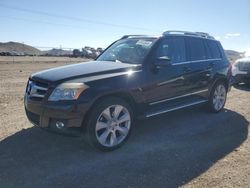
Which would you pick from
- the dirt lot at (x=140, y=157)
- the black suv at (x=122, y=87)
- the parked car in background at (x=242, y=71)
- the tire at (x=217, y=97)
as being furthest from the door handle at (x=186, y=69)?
the parked car in background at (x=242, y=71)

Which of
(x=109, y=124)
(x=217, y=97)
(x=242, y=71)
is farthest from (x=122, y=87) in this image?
(x=242, y=71)

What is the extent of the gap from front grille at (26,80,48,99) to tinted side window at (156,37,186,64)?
2146 mm

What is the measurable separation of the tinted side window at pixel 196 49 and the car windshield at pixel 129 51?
1114mm

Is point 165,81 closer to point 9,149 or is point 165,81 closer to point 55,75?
point 55,75

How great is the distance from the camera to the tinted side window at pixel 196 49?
6250 mm

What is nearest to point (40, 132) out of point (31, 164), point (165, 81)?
point (31, 164)

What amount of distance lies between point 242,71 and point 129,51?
702cm

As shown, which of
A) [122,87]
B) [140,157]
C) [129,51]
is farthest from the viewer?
[129,51]

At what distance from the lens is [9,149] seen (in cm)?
458

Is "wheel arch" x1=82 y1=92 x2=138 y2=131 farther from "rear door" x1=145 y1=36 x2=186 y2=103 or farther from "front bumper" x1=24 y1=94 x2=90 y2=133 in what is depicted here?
"rear door" x1=145 y1=36 x2=186 y2=103

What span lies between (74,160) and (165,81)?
2.17 meters

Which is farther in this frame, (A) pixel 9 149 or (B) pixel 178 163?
(A) pixel 9 149

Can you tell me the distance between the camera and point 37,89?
4586 millimetres

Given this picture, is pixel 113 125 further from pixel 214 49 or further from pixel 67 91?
pixel 214 49
